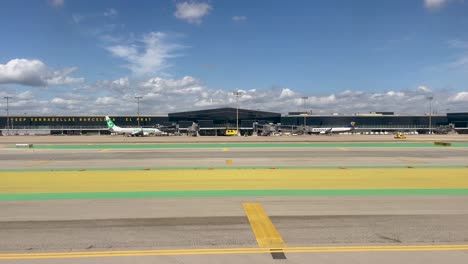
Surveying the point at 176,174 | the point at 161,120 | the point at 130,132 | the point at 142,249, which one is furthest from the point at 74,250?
the point at 161,120

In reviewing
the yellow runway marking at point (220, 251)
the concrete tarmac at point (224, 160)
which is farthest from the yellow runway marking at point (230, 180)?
the yellow runway marking at point (220, 251)

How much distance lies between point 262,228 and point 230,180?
8.23 metres

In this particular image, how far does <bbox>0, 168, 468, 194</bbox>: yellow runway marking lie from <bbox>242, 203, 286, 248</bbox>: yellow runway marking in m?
4.02

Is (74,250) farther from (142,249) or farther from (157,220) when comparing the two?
(157,220)

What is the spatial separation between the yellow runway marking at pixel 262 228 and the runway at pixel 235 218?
0.03 metres

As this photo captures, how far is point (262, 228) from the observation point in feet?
30.2

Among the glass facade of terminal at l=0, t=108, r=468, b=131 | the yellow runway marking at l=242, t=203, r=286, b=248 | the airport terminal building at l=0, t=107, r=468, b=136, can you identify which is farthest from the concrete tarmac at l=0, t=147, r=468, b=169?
the glass facade of terminal at l=0, t=108, r=468, b=131

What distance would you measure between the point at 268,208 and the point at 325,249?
3919 millimetres

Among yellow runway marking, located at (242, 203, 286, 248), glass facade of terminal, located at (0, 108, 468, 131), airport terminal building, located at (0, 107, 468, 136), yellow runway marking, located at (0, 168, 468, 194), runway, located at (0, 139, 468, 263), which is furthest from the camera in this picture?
glass facade of terminal, located at (0, 108, 468, 131)

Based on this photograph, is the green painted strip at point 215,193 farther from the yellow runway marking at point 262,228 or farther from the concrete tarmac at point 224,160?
the concrete tarmac at point 224,160

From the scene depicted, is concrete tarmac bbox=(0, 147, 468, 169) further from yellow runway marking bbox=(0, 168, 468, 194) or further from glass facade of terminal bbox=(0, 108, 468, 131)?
glass facade of terminal bbox=(0, 108, 468, 131)

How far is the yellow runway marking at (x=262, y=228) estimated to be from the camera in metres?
8.04

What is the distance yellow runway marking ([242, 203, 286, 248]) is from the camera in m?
8.04

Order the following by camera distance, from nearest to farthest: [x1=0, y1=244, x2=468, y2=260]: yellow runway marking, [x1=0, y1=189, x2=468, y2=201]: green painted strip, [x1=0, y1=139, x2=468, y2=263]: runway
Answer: [x1=0, y1=244, x2=468, y2=260]: yellow runway marking, [x1=0, y1=139, x2=468, y2=263]: runway, [x1=0, y1=189, x2=468, y2=201]: green painted strip
